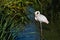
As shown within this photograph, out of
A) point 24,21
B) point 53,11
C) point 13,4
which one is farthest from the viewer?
point 53,11

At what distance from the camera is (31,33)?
461 cm

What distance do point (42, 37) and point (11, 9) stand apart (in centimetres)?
82

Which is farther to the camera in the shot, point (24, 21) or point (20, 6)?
point (20, 6)

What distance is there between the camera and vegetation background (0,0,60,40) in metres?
4.60

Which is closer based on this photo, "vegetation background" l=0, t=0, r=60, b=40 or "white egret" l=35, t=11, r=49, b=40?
"vegetation background" l=0, t=0, r=60, b=40

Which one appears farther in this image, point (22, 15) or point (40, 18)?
point (22, 15)

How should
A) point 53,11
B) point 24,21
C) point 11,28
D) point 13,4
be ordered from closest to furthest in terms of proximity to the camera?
1. point 11,28
2. point 24,21
3. point 13,4
4. point 53,11

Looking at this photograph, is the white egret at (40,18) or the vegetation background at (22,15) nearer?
the vegetation background at (22,15)

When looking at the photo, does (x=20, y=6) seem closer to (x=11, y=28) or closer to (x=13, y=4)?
(x=13, y=4)

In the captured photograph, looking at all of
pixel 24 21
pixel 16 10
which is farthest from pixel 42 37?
pixel 16 10

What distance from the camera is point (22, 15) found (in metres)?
5.12

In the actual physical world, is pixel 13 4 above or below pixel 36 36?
above

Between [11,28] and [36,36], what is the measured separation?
0.37 m

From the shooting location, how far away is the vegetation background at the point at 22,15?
15.1 feet
